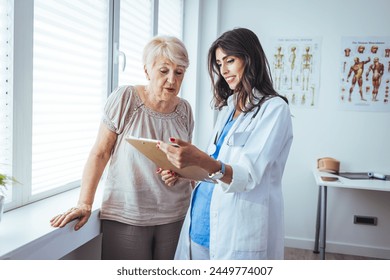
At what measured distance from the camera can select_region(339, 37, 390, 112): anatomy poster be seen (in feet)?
9.38

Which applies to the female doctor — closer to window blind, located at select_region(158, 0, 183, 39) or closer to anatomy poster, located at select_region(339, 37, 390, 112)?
window blind, located at select_region(158, 0, 183, 39)

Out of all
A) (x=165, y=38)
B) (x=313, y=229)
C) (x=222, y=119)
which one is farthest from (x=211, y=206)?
(x=313, y=229)

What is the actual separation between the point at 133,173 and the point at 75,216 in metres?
0.25

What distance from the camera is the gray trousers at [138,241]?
1365 mm

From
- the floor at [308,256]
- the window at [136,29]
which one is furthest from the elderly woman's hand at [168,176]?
the floor at [308,256]

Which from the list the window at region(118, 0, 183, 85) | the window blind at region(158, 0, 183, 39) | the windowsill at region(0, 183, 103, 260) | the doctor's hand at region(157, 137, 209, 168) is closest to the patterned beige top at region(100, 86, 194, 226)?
the windowsill at region(0, 183, 103, 260)

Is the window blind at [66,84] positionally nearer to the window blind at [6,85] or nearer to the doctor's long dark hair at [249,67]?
the window blind at [6,85]

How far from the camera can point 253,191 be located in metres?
1.20

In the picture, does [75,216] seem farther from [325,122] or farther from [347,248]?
[347,248]

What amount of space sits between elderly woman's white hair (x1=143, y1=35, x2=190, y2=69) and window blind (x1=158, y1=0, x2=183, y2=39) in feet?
3.78

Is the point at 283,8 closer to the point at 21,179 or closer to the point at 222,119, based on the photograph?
the point at 222,119

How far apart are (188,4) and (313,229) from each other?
207cm

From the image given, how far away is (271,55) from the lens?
3.06m

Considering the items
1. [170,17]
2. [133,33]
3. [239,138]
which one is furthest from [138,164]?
[170,17]
